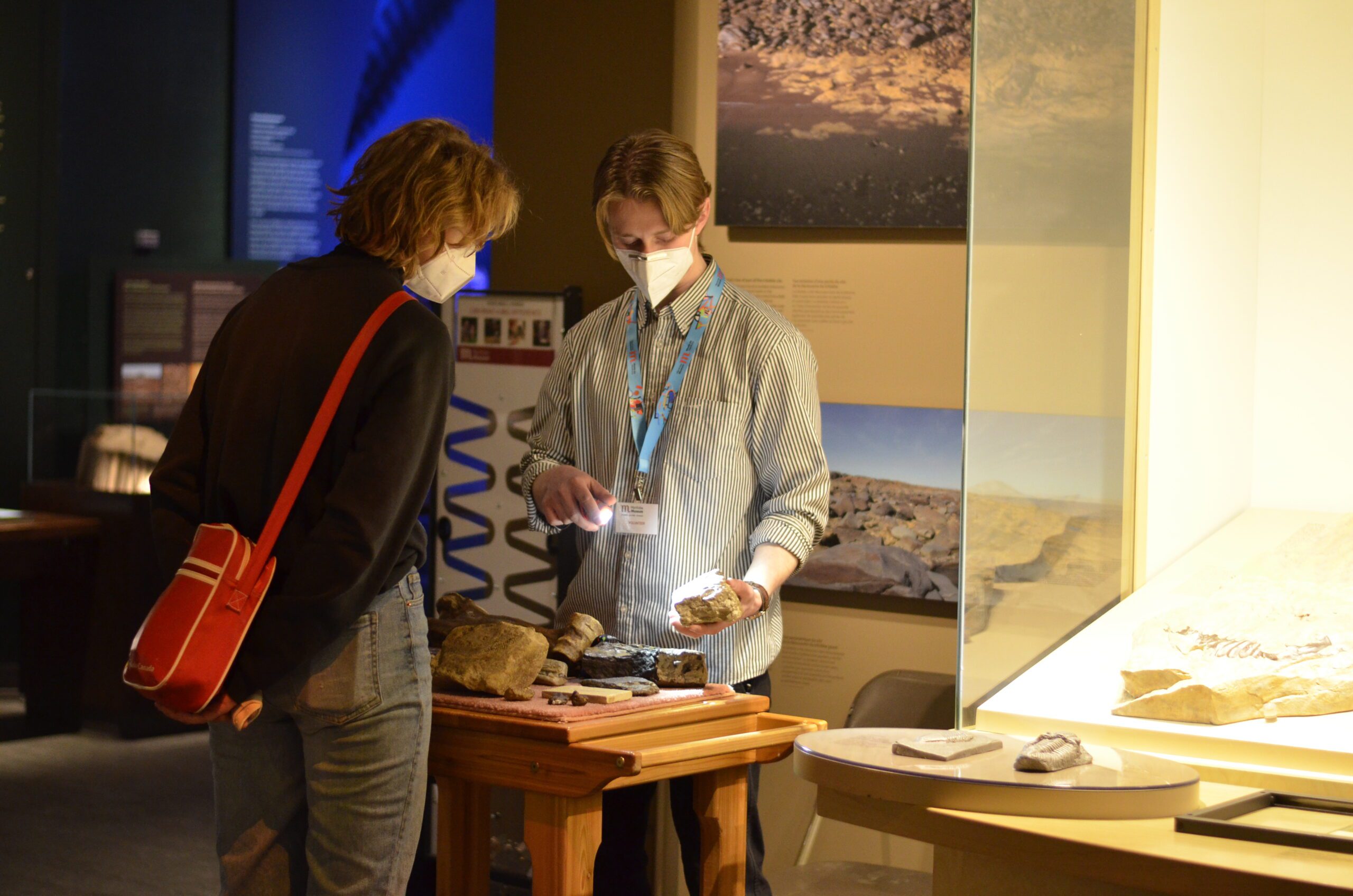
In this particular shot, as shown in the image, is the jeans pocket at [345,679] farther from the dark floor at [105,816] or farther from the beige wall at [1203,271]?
the dark floor at [105,816]

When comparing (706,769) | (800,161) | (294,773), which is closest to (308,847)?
(294,773)

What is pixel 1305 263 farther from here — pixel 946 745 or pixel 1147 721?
pixel 946 745

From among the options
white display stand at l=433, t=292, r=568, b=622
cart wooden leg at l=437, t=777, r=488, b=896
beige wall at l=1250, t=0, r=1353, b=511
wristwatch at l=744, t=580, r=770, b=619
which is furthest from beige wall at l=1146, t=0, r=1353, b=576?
white display stand at l=433, t=292, r=568, b=622

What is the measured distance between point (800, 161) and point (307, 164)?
4.11 metres

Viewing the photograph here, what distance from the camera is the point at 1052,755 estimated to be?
1.77 metres

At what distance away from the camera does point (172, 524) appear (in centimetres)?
210

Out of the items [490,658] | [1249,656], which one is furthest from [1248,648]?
[490,658]

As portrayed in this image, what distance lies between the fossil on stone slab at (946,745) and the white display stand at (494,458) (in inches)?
88.5

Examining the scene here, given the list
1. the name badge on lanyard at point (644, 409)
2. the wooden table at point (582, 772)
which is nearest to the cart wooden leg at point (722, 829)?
the wooden table at point (582, 772)

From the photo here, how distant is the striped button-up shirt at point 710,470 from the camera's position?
2779 millimetres

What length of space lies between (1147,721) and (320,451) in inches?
50.3

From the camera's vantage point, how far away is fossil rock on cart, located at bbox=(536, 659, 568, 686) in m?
2.46

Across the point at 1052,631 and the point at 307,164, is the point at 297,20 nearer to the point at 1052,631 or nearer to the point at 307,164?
the point at 307,164

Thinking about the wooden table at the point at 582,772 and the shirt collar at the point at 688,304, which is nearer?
the wooden table at the point at 582,772
